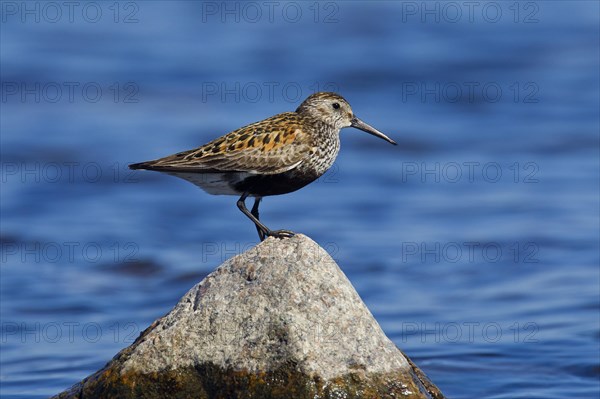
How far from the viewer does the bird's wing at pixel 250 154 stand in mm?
9328

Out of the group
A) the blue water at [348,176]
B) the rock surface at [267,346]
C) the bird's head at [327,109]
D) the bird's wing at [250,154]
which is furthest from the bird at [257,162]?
the blue water at [348,176]

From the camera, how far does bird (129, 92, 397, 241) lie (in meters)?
9.34

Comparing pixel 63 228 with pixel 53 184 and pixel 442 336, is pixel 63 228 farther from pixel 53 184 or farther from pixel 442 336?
pixel 442 336

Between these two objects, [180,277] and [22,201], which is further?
[22,201]

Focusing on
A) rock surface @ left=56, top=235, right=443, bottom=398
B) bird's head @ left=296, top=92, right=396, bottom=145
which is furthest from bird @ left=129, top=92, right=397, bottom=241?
rock surface @ left=56, top=235, right=443, bottom=398

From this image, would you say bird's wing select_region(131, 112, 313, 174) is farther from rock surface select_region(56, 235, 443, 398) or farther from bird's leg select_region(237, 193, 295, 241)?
rock surface select_region(56, 235, 443, 398)

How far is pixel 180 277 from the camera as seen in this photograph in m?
14.9

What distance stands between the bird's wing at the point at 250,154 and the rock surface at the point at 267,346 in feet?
5.29

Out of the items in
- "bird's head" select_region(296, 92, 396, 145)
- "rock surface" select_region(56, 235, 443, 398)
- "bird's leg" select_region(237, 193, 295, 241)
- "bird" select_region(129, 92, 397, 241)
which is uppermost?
"bird's head" select_region(296, 92, 396, 145)

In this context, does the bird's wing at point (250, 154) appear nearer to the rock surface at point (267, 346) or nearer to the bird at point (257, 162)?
the bird at point (257, 162)

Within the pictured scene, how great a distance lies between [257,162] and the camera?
30.7 ft

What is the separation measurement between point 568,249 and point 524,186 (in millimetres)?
2729

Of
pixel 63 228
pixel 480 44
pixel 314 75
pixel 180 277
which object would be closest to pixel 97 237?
pixel 63 228

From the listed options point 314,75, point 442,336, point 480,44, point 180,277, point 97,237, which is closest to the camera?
point 442,336
